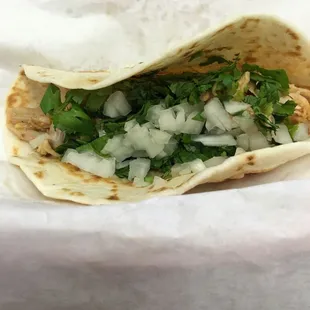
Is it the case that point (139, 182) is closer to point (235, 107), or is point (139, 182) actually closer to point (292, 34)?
point (235, 107)

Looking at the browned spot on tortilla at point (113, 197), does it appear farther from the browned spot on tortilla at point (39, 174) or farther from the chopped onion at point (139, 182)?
the browned spot on tortilla at point (39, 174)

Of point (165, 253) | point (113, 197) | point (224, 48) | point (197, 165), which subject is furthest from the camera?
point (224, 48)

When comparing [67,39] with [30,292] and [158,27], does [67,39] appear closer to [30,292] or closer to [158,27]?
[158,27]

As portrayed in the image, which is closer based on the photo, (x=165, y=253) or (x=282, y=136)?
(x=165, y=253)

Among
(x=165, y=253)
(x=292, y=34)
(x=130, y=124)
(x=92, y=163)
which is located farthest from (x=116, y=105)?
(x=165, y=253)

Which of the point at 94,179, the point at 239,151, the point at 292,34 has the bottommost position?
the point at 94,179

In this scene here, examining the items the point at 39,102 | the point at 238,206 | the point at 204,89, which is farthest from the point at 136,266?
the point at 39,102
